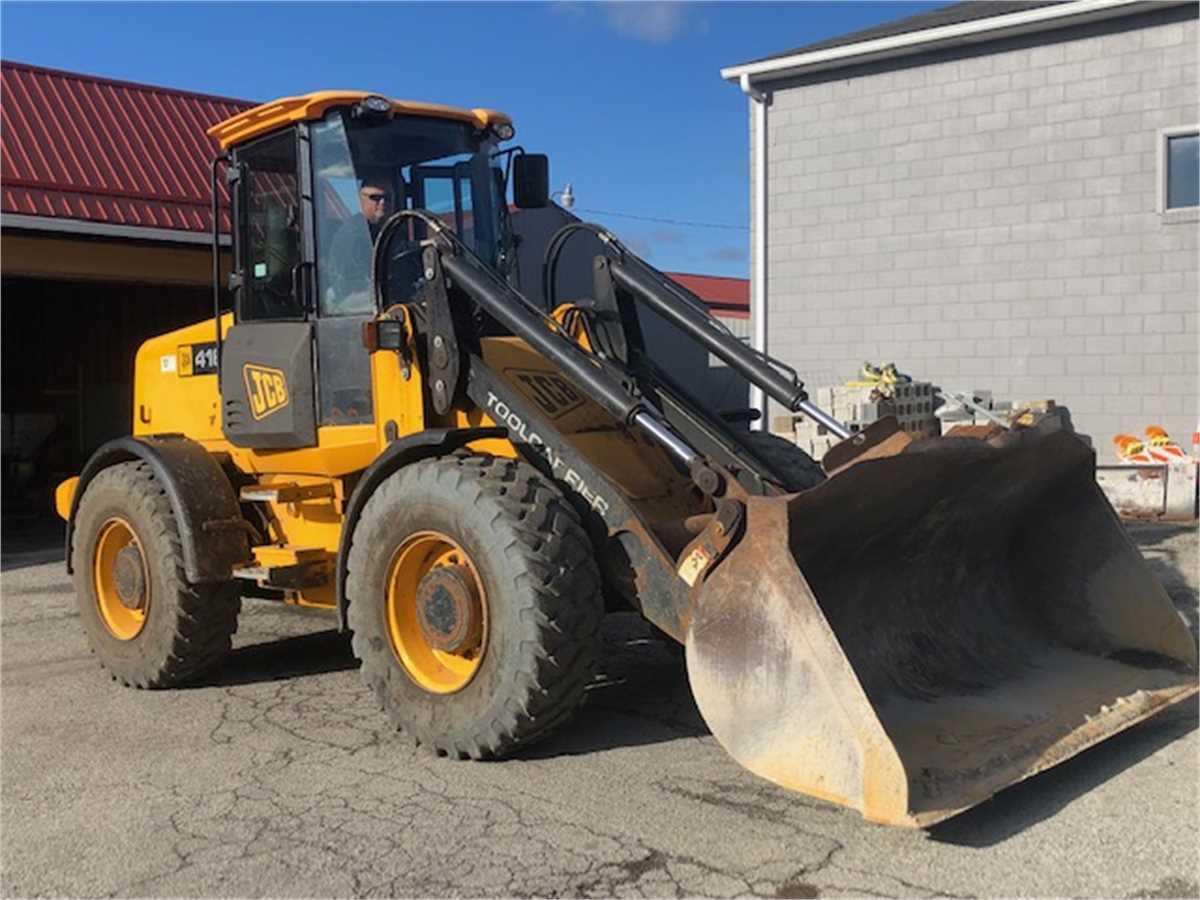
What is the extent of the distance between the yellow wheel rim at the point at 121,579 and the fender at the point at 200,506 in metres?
0.46

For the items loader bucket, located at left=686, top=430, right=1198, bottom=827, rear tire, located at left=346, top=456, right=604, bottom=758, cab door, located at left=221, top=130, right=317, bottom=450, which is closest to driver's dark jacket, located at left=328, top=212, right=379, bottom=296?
cab door, located at left=221, top=130, right=317, bottom=450

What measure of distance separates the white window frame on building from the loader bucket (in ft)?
26.6

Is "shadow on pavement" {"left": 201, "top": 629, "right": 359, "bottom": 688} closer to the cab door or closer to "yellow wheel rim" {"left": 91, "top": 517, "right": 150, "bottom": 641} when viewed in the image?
"yellow wheel rim" {"left": 91, "top": 517, "right": 150, "bottom": 641}

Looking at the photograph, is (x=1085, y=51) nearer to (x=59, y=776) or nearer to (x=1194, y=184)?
(x=1194, y=184)

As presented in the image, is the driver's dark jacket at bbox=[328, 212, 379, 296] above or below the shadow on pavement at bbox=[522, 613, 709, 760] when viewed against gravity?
above

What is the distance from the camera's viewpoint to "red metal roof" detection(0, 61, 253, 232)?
459 inches

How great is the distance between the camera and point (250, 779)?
190 inches

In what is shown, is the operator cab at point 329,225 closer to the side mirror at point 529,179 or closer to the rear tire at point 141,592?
the side mirror at point 529,179

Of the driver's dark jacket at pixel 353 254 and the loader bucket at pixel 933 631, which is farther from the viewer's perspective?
the driver's dark jacket at pixel 353 254

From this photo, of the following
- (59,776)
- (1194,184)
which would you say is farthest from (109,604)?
(1194,184)

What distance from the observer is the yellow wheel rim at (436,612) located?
4.82 m

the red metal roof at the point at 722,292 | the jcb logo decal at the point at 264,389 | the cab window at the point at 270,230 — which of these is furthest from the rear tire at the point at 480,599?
the red metal roof at the point at 722,292

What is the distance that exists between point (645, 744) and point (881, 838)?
1.33 metres

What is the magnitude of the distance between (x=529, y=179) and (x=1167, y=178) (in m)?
8.75
